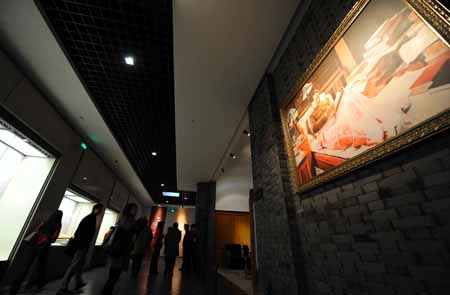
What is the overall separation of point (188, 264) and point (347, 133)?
24.5ft

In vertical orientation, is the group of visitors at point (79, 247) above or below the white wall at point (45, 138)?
below

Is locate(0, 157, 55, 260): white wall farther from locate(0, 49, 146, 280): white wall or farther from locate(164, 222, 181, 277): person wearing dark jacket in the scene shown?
locate(164, 222, 181, 277): person wearing dark jacket

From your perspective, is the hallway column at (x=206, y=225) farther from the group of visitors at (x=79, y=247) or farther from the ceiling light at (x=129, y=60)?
the ceiling light at (x=129, y=60)

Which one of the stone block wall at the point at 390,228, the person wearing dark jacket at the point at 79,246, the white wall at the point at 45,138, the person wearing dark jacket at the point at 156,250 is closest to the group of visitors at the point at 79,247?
the person wearing dark jacket at the point at 79,246

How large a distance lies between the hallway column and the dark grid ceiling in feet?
13.5

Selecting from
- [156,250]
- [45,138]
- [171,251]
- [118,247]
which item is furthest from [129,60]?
[156,250]

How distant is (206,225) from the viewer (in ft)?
25.0

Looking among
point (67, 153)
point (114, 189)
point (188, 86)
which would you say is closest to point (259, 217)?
point (188, 86)

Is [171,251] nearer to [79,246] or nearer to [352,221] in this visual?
[79,246]

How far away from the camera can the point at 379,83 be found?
3.90 ft

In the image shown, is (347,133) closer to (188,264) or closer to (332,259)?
(332,259)

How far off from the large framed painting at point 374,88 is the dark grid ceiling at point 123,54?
2147 millimetres

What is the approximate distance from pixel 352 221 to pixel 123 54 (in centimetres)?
363

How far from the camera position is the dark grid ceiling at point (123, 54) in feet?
7.66
